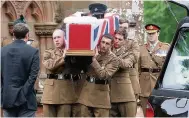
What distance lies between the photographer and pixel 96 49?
977 cm

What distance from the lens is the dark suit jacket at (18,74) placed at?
9969mm

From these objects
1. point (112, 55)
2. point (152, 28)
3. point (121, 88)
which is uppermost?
point (152, 28)

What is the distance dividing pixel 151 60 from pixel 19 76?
8.79ft

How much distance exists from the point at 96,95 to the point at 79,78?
0.96 ft

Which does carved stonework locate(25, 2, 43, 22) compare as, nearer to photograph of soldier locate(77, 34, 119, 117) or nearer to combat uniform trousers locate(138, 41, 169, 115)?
combat uniform trousers locate(138, 41, 169, 115)

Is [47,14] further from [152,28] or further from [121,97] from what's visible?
[121,97]

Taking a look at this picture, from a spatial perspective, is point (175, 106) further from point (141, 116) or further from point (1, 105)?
point (141, 116)

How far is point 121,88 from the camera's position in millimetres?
10844

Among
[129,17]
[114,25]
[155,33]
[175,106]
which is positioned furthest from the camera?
[129,17]

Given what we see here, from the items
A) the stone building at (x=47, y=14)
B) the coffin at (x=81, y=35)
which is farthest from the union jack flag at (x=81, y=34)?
the stone building at (x=47, y=14)

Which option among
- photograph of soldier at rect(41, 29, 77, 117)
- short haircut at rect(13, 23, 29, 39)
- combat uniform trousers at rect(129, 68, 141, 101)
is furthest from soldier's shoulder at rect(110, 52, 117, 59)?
combat uniform trousers at rect(129, 68, 141, 101)

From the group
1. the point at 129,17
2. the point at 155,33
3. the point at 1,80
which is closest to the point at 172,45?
the point at 1,80

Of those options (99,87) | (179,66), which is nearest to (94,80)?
(99,87)

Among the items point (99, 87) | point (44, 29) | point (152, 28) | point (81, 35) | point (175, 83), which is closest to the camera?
point (175, 83)
